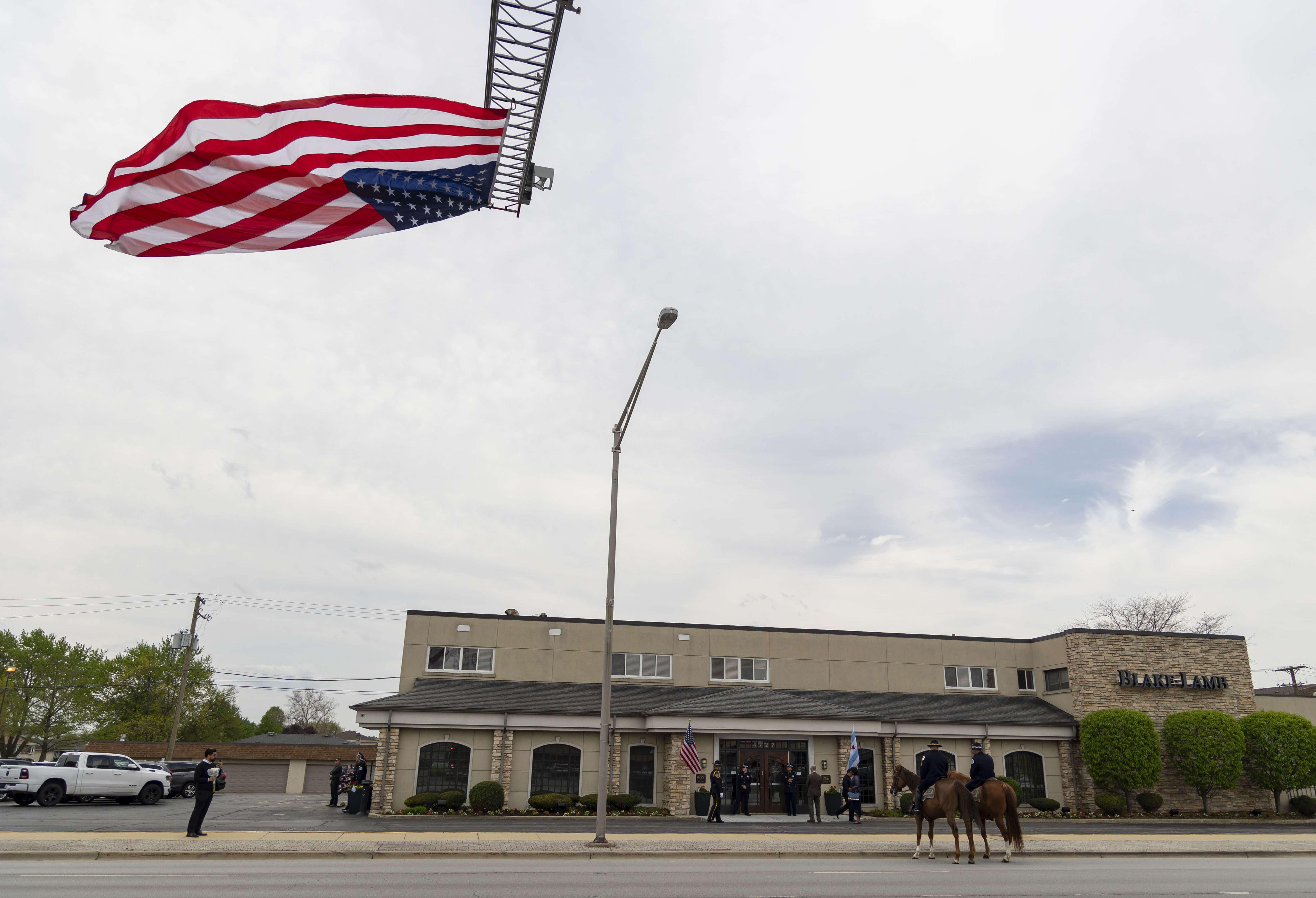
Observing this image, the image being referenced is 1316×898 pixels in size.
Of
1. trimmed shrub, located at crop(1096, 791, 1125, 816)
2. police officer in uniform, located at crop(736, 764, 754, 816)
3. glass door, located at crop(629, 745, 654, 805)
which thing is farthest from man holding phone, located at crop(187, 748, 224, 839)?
trimmed shrub, located at crop(1096, 791, 1125, 816)

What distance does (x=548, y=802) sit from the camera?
100 feet

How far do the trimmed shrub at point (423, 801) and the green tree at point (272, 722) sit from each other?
85.5m

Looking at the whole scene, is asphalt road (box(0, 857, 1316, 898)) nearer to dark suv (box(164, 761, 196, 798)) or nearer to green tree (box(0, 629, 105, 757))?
dark suv (box(164, 761, 196, 798))

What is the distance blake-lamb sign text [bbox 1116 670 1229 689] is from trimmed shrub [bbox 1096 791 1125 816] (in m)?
4.86

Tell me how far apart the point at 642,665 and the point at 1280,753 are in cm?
2539

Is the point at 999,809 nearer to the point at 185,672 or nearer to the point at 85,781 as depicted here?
the point at 85,781

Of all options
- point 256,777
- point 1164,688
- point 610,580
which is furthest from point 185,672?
point 1164,688

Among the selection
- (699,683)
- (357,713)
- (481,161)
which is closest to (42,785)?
(357,713)

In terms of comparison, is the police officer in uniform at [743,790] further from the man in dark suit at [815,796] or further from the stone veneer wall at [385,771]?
the stone veneer wall at [385,771]

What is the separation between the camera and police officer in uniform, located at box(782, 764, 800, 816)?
106 ft

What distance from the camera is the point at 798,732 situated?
33.2 metres

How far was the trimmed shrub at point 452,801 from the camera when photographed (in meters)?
30.7

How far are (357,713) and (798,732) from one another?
1576cm

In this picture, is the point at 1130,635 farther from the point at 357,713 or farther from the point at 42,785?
the point at 42,785
